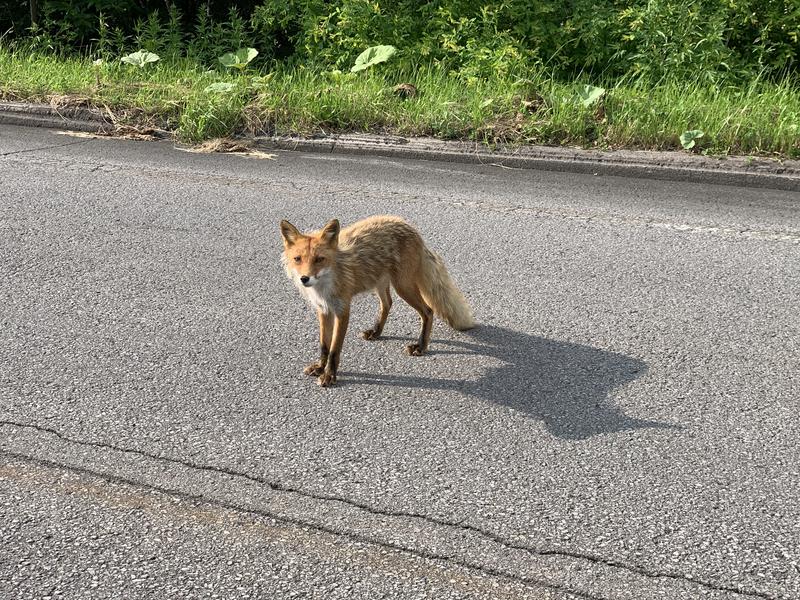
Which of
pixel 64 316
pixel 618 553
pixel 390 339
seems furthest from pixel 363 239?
pixel 618 553

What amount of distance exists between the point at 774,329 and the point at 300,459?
9.37 ft

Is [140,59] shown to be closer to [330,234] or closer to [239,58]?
[239,58]

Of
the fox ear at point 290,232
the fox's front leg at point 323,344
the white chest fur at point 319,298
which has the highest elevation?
the fox ear at point 290,232

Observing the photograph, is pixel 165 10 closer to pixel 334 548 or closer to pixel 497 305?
pixel 497 305

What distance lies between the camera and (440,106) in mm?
9727

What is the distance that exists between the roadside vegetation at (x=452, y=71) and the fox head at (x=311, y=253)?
5014 millimetres

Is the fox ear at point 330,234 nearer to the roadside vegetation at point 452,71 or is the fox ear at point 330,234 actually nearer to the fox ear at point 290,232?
the fox ear at point 290,232

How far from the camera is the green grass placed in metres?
8.98

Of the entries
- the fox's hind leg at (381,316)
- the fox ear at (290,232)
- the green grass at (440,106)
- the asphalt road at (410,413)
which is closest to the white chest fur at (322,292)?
the fox ear at (290,232)

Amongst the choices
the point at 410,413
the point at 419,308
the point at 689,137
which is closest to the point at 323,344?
the point at 419,308

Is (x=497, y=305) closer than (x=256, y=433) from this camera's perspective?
No

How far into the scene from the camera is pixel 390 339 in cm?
520

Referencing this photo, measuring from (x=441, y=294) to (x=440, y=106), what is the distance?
197 inches

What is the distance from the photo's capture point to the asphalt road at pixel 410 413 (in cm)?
318
